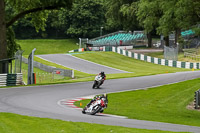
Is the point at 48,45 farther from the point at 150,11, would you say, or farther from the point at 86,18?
the point at 150,11

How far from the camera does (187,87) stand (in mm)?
26797

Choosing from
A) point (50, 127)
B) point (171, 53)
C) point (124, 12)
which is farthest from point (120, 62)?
point (50, 127)

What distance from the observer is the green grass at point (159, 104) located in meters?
17.9

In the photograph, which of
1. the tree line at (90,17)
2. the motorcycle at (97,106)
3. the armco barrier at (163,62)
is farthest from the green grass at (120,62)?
the motorcycle at (97,106)

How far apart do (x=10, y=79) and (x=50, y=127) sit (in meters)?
17.6

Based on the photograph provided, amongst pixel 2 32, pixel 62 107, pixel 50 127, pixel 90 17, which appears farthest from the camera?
pixel 90 17

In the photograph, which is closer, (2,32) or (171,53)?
(2,32)

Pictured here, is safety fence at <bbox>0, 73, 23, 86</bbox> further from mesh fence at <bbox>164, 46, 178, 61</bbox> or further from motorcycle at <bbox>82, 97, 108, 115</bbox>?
mesh fence at <bbox>164, 46, 178, 61</bbox>

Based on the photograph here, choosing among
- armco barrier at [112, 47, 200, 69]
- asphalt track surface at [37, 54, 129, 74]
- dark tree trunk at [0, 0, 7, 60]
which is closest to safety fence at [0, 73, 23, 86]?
dark tree trunk at [0, 0, 7, 60]

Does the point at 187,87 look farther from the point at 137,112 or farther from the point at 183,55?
the point at 183,55

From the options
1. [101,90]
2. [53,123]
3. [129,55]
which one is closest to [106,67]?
[129,55]

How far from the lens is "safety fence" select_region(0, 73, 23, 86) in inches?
1171

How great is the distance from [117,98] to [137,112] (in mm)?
4843

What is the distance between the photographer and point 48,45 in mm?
88188
